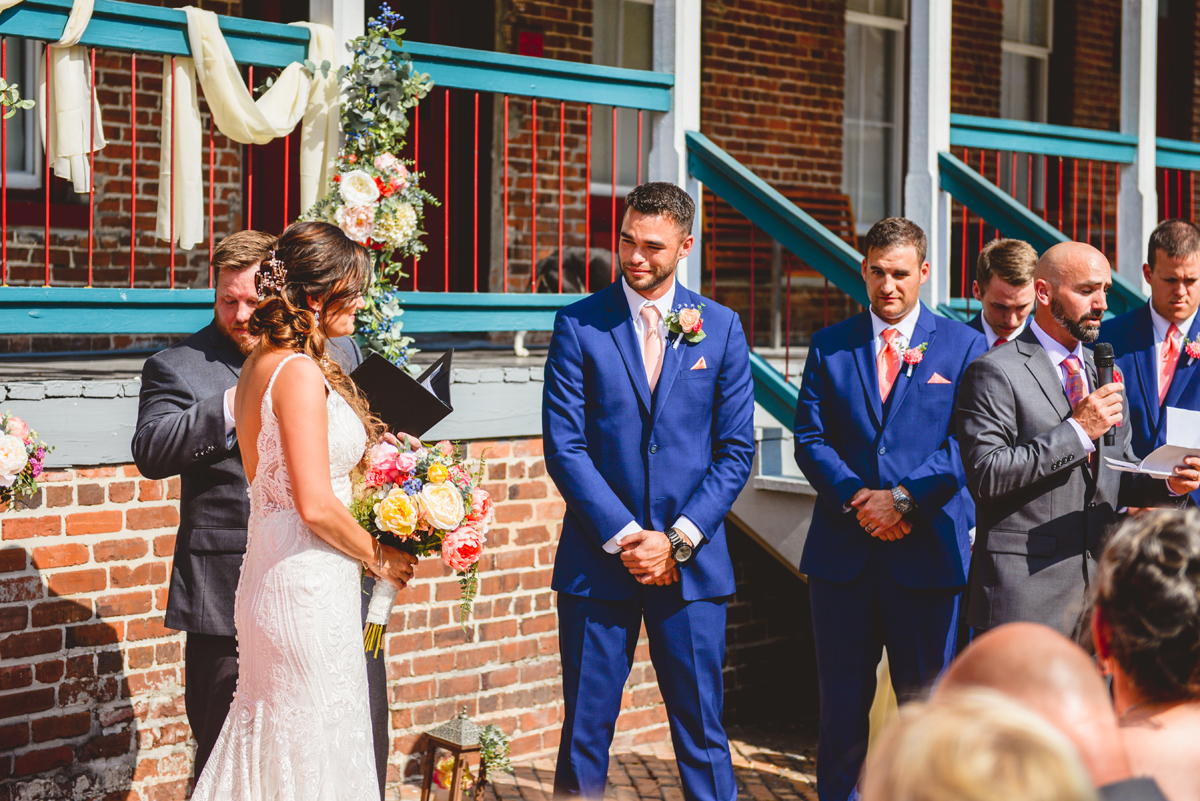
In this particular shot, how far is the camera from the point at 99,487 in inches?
176

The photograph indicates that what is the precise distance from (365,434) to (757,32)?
6620mm

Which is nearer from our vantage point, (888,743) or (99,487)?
(888,743)

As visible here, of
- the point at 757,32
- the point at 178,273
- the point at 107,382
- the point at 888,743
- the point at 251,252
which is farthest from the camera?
the point at 757,32

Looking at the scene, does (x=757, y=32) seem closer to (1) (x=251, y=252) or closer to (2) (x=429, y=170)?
(2) (x=429, y=170)

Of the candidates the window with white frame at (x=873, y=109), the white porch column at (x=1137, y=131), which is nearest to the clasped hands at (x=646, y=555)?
the white porch column at (x=1137, y=131)

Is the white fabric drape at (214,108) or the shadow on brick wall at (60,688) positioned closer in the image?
the shadow on brick wall at (60,688)

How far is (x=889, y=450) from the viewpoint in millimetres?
4145

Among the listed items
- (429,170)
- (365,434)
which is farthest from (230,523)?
(429,170)

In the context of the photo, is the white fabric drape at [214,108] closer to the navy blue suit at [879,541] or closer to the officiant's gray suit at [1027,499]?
the navy blue suit at [879,541]

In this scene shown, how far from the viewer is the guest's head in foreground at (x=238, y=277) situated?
3621mm

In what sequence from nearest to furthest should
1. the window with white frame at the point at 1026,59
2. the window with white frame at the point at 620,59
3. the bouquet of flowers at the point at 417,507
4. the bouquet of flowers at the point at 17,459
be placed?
the bouquet of flowers at the point at 417,507, the bouquet of flowers at the point at 17,459, the window with white frame at the point at 620,59, the window with white frame at the point at 1026,59

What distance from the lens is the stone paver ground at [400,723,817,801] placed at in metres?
5.29

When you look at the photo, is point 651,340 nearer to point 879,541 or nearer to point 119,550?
point 879,541

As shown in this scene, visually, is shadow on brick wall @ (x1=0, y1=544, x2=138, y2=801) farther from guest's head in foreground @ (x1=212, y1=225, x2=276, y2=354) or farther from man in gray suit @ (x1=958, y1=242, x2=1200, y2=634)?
man in gray suit @ (x1=958, y1=242, x2=1200, y2=634)
